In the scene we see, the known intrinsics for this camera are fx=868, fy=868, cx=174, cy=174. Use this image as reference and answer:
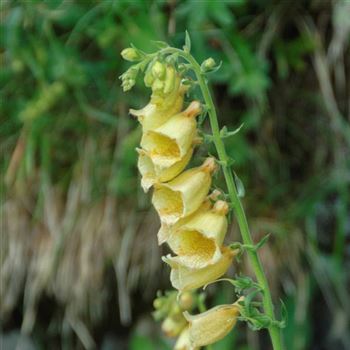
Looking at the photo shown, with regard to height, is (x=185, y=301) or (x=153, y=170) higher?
(x=153, y=170)

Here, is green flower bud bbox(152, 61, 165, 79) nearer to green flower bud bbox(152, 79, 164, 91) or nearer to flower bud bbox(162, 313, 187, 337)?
green flower bud bbox(152, 79, 164, 91)

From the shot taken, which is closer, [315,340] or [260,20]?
[260,20]

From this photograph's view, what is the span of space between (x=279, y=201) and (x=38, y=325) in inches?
29.3

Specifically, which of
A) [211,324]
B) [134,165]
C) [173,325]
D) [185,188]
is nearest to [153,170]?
[185,188]

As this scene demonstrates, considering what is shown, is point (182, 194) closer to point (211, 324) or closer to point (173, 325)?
point (211, 324)

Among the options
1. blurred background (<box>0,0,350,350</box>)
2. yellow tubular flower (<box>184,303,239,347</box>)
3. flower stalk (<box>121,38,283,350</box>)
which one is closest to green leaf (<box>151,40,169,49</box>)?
flower stalk (<box>121,38,283,350</box>)

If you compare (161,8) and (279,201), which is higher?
(161,8)

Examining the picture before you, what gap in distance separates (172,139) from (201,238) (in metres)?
0.11

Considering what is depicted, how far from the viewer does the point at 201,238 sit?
2.91 ft

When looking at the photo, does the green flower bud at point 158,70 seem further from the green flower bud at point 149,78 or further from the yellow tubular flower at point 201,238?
the yellow tubular flower at point 201,238

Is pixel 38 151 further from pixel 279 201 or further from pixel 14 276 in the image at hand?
pixel 279 201

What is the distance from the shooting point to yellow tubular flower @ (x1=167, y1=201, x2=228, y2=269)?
0.87 meters

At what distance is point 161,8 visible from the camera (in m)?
1.96

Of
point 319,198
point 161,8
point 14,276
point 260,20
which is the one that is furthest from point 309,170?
point 14,276
